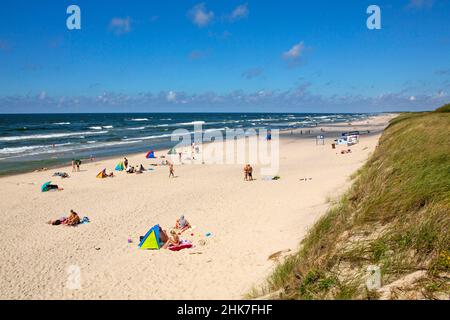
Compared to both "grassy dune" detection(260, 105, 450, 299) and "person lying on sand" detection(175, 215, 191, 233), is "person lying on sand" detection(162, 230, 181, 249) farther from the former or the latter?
"grassy dune" detection(260, 105, 450, 299)

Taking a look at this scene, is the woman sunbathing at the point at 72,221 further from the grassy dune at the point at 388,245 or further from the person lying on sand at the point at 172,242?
the grassy dune at the point at 388,245

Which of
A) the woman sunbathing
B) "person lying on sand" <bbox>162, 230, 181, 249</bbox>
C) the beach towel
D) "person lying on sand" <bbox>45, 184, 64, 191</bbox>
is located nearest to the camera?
the beach towel

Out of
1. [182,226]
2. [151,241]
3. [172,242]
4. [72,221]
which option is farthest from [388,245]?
[72,221]

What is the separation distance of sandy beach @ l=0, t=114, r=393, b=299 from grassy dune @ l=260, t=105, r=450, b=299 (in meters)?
2.02

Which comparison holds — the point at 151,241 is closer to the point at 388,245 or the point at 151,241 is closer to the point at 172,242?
the point at 172,242

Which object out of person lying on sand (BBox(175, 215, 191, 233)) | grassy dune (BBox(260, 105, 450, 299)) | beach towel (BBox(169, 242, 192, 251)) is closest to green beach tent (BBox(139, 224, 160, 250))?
beach towel (BBox(169, 242, 192, 251))

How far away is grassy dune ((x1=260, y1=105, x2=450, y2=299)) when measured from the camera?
431 centimetres

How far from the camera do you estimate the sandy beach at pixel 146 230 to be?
8.30 meters

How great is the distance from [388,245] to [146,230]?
917cm

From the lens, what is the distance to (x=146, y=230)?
41.2ft

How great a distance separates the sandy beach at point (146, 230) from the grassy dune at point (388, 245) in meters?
2.02

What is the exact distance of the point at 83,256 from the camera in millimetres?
Answer: 10312

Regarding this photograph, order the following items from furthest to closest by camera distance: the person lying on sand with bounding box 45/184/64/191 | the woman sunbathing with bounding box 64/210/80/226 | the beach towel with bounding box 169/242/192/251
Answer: the person lying on sand with bounding box 45/184/64/191 → the woman sunbathing with bounding box 64/210/80/226 → the beach towel with bounding box 169/242/192/251
